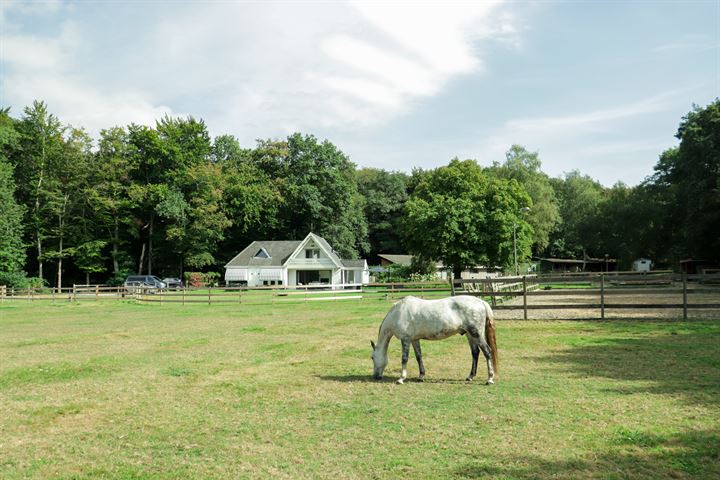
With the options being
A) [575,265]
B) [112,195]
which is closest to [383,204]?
[575,265]

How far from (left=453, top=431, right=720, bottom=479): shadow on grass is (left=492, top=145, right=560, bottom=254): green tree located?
64109 millimetres

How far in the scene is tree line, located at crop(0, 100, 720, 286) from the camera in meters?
47.6

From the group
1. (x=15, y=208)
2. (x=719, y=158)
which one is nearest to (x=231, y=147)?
(x=15, y=208)

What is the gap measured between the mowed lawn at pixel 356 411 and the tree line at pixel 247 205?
31876mm

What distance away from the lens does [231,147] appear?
230 ft

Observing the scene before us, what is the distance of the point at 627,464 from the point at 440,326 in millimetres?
4213

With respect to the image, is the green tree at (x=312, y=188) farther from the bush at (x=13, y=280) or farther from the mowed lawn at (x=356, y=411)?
the mowed lawn at (x=356, y=411)

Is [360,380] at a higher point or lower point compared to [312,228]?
lower

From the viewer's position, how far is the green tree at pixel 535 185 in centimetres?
6900

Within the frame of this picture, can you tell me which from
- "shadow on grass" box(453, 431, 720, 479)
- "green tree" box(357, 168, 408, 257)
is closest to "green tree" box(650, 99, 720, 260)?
"shadow on grass" box(453, 431, 720, 479)

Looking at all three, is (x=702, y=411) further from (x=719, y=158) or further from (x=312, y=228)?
(x=312, y=228)

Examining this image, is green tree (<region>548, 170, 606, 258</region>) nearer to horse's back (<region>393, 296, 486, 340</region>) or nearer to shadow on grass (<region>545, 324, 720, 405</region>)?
shadow on grass (<region>545, 324, 720, 405</region>)

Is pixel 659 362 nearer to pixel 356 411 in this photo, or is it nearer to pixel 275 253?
pixel 356 411

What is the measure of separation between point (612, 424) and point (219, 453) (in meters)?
4.66
